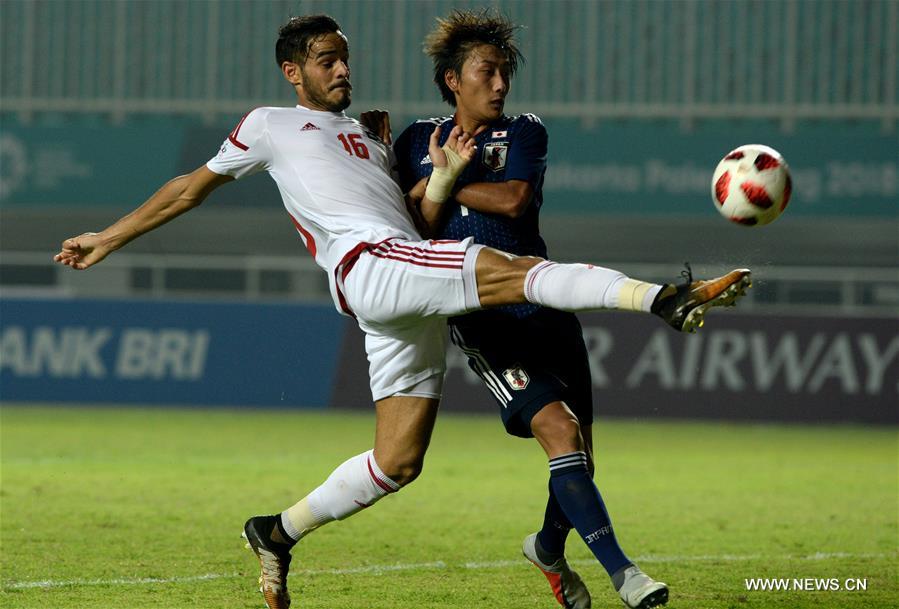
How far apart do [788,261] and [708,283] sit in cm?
2425

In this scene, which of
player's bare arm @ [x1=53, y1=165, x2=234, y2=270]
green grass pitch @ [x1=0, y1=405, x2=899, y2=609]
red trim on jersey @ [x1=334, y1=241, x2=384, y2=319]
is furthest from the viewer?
green grass pitch @ [x1=0, y1=405, x2=899, y2=609]

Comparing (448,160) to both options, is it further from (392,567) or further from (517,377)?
(392,567)

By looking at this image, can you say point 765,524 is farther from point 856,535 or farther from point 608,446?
point 608,446

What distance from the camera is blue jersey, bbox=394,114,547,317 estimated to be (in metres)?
5.33

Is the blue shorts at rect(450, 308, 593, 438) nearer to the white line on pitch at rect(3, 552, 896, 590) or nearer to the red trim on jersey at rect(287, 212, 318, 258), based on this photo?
the red trim on jersey at rect(287, 212, 318, 258)

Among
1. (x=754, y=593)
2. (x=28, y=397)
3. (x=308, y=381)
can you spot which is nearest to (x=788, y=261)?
(x=308, y=381)

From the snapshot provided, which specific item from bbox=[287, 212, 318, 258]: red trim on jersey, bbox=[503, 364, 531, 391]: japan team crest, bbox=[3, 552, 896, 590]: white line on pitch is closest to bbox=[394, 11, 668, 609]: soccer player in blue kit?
bbox=[503, 364, 531, 391]: japan team crest

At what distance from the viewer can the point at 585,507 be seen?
4898 millimetres

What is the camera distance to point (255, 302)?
15336mm

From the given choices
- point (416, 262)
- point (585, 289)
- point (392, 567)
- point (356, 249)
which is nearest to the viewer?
point (585, 289)

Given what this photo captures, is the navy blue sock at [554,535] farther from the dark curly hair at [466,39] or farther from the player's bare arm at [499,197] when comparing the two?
the dark curly hair at [466,39]

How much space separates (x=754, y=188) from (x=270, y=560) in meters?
2.44

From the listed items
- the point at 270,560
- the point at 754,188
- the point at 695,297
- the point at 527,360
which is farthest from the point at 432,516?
the point at 695,297

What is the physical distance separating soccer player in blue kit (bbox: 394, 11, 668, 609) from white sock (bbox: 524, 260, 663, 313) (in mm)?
697
